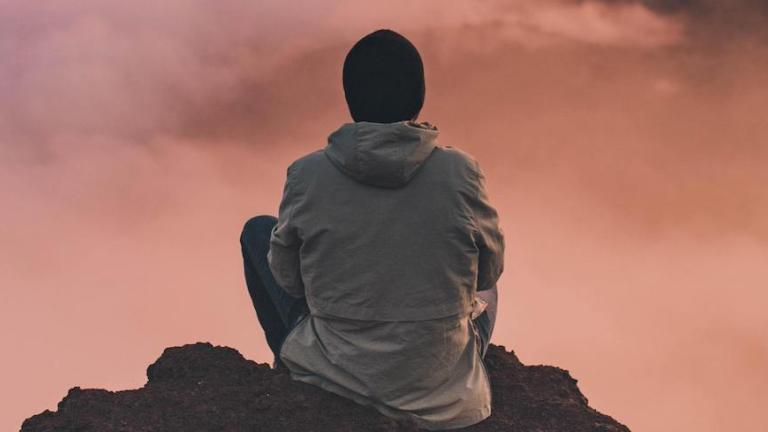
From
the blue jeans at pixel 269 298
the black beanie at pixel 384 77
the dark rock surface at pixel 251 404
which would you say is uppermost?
the black beanie at pixel 384 77

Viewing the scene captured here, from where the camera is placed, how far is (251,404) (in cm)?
564

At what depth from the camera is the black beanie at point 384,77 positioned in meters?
5.10

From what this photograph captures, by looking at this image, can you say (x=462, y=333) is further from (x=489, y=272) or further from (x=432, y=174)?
(x=432, y=174)

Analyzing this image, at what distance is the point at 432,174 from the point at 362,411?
136 cm

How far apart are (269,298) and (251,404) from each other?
26.9 inches

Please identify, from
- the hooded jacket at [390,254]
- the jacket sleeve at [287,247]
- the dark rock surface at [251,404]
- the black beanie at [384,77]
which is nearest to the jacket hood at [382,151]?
the hooded jacket at [390,254]

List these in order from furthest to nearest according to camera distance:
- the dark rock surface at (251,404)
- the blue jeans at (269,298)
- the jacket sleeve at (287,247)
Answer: the blue jeans at (269,298) → the dark rock surface at (251,404) → the jacket sleeve at (287,247)

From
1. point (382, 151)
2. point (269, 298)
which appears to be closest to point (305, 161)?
point (382, 151)

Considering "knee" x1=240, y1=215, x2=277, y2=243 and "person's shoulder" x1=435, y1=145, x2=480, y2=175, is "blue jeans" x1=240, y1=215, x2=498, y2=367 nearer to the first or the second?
"knee" x1=240, y1=215, x2=277, y2=243

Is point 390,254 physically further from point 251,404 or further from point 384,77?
point 251,404

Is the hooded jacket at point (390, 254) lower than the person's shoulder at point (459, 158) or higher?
lower

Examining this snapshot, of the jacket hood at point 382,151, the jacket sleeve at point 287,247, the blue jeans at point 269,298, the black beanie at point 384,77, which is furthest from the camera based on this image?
the blue jeans at point 269,298

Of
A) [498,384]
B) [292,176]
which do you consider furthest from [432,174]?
[498,384]

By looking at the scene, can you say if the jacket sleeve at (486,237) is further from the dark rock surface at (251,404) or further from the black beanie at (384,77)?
the dark rock surface at (251,404)
